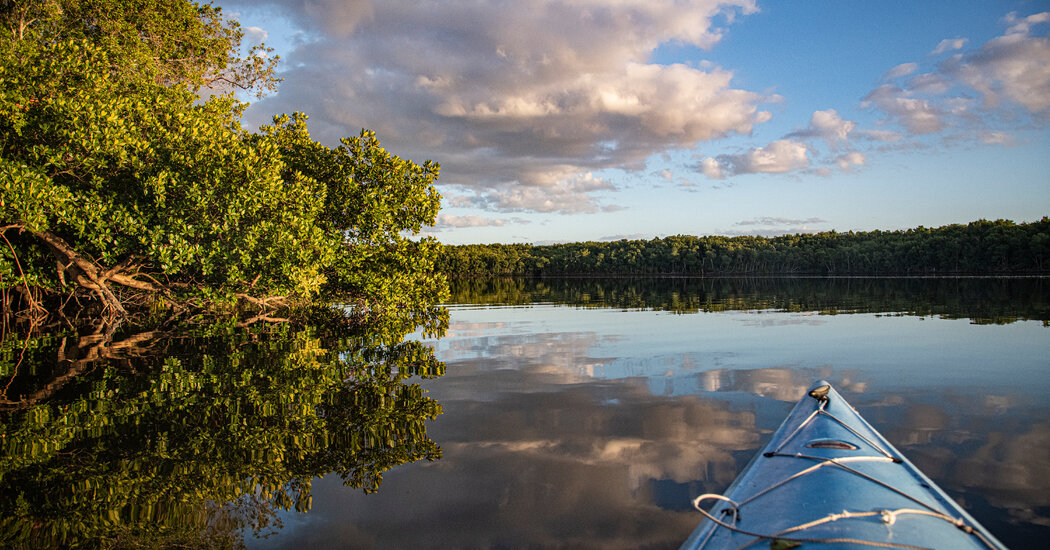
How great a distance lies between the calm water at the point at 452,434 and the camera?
5109 millimetres

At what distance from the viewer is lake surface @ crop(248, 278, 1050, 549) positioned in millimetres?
→ 5121

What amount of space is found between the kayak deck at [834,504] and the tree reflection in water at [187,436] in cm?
385

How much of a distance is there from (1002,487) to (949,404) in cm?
414

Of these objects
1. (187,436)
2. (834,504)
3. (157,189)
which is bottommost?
(187,436)

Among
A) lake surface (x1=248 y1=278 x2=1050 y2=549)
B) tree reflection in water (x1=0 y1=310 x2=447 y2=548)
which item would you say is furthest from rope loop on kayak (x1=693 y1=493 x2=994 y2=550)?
tree reflection in water (x1=0 y1=310 x2=447 y2=548)

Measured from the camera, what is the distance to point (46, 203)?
41.9ft


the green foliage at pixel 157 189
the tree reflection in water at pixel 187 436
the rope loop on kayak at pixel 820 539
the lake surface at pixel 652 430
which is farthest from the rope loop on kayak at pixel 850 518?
→ the green foliage at pixel 157 189

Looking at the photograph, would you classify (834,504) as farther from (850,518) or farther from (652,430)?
(652,430)

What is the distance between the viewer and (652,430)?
7.97 metres

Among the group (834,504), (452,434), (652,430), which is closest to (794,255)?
(652,430)

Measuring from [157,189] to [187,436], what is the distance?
9392mm

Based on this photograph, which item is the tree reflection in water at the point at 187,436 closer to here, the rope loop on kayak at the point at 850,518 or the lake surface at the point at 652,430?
the lake surface at the point at 652,430

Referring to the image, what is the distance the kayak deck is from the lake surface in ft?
2.47

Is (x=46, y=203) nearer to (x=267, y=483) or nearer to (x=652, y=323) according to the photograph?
(x=267, y=483)
